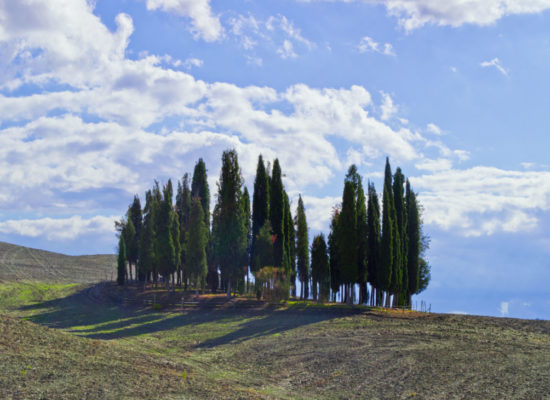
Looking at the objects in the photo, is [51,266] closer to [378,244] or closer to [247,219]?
[247,219]

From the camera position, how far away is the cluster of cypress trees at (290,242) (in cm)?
4338

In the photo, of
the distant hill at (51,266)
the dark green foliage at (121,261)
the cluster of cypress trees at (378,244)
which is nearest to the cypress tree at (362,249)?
the cluster of cypress trees at (378,244)

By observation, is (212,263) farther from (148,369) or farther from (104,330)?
(148,369)

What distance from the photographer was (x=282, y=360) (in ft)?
76.4

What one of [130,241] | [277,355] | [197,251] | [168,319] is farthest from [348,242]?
[130,241]

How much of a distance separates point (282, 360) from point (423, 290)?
32.7 metres

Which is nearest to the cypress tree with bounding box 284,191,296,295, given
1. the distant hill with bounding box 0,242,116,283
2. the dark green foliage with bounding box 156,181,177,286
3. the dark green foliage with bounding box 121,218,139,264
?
the dark green foliage with bounding box 156,181,177,286

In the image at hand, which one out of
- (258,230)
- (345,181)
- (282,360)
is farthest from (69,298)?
(282,360)

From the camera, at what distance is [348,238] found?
42906mm

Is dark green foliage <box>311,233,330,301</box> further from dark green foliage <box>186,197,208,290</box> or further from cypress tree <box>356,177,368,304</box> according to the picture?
dark green foliage <box>186,197,208,290</box>

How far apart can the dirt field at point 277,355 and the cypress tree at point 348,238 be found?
4219mm

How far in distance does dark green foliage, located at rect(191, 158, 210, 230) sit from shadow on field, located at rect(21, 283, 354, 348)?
1574 cm

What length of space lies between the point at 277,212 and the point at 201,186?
47.8ft

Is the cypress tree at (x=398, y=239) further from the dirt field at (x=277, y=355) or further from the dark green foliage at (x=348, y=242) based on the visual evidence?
the dirt field at (x=277, y=355)
